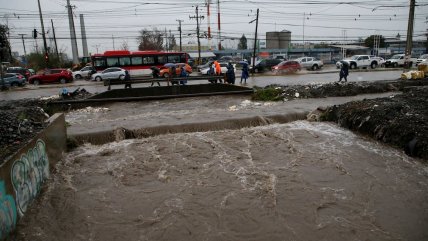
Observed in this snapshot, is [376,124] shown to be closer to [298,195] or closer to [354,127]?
[354,127]

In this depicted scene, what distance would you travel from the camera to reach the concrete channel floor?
11125 mm

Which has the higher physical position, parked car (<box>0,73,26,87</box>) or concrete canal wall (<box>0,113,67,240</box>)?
parked car (<box>0,73,26,87</box>)

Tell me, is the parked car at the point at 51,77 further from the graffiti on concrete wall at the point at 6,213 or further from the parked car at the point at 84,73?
the graffiti on concrete wall at the point at 6,213

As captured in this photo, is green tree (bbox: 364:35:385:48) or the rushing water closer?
the rushing water

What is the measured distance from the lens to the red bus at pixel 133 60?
3319 centimetres

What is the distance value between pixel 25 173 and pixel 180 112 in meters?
8.12

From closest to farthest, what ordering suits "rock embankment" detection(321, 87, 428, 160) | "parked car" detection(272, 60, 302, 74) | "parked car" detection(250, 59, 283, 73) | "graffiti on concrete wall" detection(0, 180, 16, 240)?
"graffiti on concrete wall" detection(0, 180, 16, 240) → "rock embankment" detection(321, 87, 428, 160) → "parked car" detection(272, 60, 302, 74) → "parked car" detection(250, 59, 283, 73)

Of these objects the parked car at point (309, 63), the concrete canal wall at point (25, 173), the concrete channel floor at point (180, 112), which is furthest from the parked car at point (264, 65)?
the concrete canal wall at point (25, 173)

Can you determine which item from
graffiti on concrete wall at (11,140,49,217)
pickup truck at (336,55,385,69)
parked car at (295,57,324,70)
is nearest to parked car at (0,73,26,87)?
graffiti on concrete wall at (11,140,49,217)

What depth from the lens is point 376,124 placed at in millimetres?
10078

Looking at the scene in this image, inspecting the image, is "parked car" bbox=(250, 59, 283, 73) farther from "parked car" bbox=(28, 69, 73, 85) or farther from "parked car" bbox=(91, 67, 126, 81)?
"parked car" bbox=(28, 69, 73, 85)

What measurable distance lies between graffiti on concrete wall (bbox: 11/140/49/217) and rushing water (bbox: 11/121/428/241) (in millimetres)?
269

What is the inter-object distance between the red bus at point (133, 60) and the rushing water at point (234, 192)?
25057 millimetres

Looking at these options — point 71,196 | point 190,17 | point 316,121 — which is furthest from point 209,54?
point 71,196
